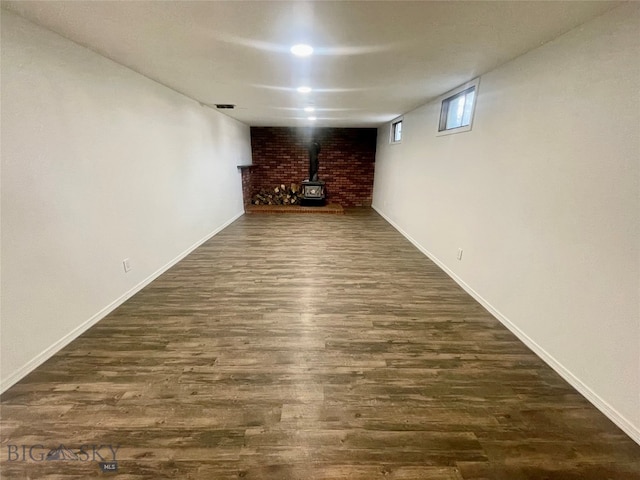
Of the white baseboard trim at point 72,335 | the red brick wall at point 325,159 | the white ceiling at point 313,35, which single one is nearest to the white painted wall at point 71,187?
the white baseboard trim at point 72,335

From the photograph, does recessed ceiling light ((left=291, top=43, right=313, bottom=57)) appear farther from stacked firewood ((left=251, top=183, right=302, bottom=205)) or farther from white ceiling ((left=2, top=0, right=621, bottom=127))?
stacked firewood ((left=251, top=183, right=302, bottom=205))

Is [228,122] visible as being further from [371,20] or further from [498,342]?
[498,342]

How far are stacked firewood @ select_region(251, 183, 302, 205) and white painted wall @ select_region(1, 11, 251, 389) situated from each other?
161 inches

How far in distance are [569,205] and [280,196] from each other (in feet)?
21.0

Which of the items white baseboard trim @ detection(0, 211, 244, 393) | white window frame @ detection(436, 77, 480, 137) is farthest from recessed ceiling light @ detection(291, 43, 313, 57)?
white baseboard trim @ detection(0, 211, 244, 393)

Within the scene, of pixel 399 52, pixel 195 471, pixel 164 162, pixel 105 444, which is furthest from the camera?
pixel 164 162

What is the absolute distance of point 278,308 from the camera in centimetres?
239

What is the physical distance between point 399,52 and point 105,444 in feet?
9.52

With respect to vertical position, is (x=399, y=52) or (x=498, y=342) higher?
(x=399, y=52)

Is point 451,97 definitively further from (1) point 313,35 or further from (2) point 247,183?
(2) point 247,183

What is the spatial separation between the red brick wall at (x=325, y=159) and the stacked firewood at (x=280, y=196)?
16 cm

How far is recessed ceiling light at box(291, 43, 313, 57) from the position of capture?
1852 mm

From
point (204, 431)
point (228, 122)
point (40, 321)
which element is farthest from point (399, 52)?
point (228, 122)

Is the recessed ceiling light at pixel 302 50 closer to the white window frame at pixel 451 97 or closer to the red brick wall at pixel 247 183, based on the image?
the white window frame at pixel 451 97
